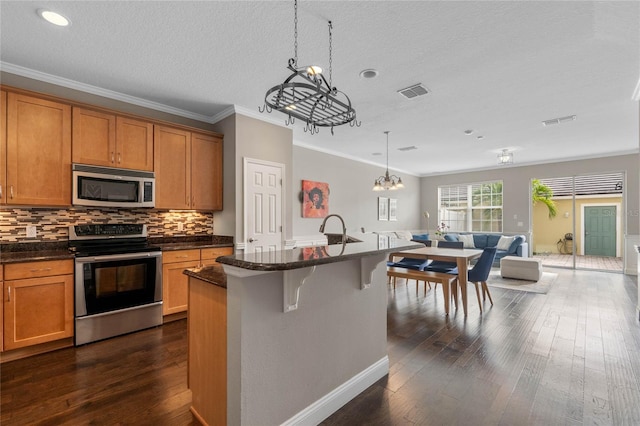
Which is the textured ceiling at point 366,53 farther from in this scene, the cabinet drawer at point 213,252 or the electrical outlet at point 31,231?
the cabinet drawer at point 213,252

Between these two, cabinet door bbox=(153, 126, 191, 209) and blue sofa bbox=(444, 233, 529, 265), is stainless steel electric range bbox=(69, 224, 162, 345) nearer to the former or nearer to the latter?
cabinet door bbox=(153, 126, 191, 209)

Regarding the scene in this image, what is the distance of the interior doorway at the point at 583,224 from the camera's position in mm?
7688

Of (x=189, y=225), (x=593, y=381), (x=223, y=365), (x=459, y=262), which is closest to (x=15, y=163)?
(x=189, y=225)

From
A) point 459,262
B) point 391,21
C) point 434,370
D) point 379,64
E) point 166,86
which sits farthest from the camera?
point 459,262

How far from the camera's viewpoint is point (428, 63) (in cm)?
280

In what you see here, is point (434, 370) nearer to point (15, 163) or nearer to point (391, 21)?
point (391, 21)

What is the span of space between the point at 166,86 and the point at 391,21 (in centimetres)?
251

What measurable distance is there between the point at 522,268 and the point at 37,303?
720cm

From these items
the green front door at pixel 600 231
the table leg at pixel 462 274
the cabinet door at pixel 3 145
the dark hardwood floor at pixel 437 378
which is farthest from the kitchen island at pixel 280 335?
the green front door at pixel 600 231

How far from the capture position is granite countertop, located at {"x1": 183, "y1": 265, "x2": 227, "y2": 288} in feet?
5.20

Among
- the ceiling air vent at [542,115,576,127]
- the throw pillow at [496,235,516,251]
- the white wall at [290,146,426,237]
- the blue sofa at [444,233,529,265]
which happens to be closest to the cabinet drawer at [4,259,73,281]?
the white wall at [290,146,426,237]

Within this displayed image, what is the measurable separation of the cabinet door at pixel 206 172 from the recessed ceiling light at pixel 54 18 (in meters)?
1.73

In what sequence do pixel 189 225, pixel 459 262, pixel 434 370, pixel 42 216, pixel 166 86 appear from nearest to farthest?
pixel 434 370 → pixel 42 216 → pixel 166 86 → pixel 459 262 → pixel 189 225

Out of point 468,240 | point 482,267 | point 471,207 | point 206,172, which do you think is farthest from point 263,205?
point 471,207
